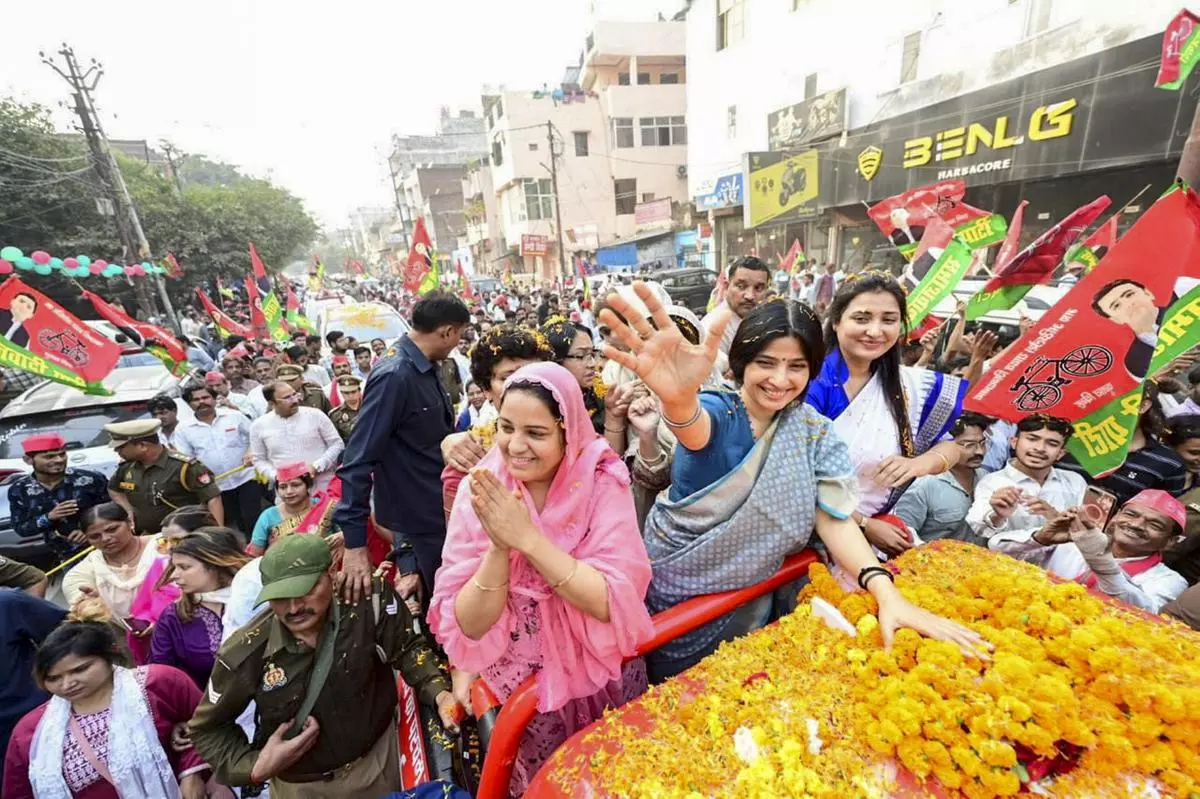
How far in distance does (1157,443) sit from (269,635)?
5634mm

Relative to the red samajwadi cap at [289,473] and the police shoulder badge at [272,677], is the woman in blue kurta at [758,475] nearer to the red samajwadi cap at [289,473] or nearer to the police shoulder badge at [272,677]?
the police shoulder badge at [272,677]

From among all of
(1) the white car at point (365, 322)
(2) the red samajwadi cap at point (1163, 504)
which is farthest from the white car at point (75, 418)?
(2) the red samajwadi cap at point (1163, 504)

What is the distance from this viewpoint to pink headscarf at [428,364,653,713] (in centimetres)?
151

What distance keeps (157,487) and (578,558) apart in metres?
4.44

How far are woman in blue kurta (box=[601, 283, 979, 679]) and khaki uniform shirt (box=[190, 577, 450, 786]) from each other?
51.3 inches

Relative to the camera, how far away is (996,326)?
627 centimetres

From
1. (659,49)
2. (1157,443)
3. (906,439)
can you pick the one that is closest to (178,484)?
(906,439)

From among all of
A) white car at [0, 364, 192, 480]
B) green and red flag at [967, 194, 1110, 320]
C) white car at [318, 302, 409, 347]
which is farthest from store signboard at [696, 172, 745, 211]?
white car at [0, 364, 192, 480]

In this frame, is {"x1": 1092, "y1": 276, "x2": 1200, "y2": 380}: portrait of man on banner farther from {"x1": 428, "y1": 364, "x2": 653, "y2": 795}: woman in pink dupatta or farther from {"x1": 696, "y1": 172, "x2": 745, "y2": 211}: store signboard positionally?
{"x1": 696, "y1": 172, "x2": 745, "y2": 211}: store signboard

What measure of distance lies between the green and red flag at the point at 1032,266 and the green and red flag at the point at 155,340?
945 cm

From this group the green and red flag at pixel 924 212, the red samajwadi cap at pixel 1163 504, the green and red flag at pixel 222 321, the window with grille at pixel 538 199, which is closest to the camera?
the red samajwadi cap at pixel 1163 504

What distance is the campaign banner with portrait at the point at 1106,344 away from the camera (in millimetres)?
2828

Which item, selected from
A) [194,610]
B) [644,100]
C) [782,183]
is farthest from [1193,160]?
[644,100]

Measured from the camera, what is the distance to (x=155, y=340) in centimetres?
721
